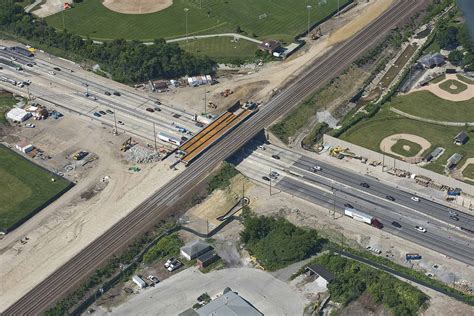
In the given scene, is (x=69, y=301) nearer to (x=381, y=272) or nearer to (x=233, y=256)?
(x=233, y=256)

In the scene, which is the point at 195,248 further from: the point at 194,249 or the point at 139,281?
the point at 139,281

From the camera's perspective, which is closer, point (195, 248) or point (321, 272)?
point (321, 272)

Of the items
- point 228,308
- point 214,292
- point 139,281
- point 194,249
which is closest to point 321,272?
point 214,292

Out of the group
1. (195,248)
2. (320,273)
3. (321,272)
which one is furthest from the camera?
(195,248)

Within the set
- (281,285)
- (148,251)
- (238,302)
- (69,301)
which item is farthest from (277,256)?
(69,301)

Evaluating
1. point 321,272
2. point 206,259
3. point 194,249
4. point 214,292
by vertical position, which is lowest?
point 214,292

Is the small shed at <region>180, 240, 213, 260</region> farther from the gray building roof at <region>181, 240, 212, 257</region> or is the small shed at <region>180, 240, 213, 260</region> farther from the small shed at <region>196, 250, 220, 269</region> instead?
the small shed at <region>196, 250, 220, 269</region>

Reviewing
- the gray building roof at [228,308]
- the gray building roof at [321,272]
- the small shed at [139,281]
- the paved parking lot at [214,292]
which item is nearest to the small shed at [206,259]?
the paved parking lot at [214,292]
